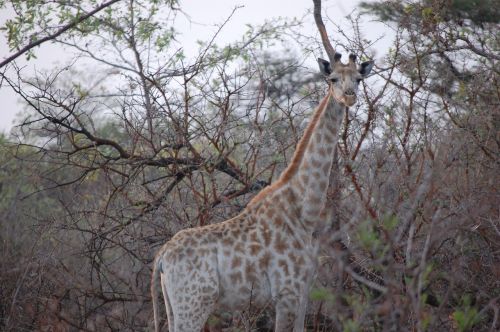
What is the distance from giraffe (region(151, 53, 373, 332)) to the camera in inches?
272

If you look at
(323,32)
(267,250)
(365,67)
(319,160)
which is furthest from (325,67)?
(267,250)

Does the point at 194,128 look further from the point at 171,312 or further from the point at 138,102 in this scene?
the point at 171,312

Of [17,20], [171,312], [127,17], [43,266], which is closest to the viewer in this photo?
[171,312]

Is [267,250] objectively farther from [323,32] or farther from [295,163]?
[323,32]

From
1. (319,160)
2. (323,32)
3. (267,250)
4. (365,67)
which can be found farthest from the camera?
(323,32)

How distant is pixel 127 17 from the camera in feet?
36.1

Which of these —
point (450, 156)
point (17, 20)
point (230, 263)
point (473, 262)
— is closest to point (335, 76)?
point (450, 156)

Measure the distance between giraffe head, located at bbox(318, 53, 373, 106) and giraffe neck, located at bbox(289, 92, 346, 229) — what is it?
0.49 feet

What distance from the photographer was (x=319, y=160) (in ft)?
24.9

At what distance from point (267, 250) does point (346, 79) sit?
5.30 ft

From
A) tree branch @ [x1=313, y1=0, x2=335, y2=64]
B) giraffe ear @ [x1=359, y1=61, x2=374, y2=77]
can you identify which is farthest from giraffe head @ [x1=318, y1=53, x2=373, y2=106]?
tree branch @ [x1=313, y1=0, x2=335, y2=64]

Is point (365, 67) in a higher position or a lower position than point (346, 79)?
higher

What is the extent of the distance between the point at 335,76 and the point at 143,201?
9.07 ft

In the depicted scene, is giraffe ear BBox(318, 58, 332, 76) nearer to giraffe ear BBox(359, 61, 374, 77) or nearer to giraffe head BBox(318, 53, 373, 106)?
giraffe head BBox(318, 53, 373, 106)
